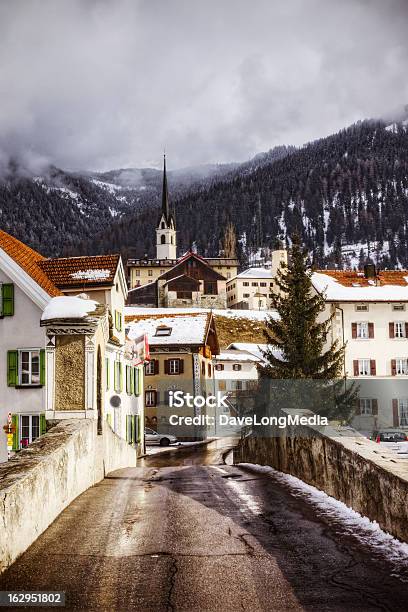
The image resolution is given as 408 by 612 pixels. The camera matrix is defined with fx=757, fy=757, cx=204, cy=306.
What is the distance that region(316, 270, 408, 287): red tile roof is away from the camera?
6238 centimetres

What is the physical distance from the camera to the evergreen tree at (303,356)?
41.2 meters

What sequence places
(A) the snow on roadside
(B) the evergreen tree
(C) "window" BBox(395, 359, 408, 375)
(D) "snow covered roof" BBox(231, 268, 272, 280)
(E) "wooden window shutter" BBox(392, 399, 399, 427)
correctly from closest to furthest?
(A) the snow on roadside
(B) the evergreen tree
(E) "wooden window shutter" BBox(392, 399, 399, 427)
(C) "window" BBox(395, 359, 408, 375)
(D) "snow covered roof" BBox(231, 268, 272, 280)

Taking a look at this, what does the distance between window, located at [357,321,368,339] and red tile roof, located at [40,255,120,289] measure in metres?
28.1

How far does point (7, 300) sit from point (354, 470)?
1963 cm

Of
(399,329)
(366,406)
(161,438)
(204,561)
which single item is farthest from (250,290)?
(204,561)

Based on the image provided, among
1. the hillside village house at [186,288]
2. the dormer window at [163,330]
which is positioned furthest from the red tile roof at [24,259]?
the hillside village house at [186,288]

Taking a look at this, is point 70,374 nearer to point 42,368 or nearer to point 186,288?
point 42,368

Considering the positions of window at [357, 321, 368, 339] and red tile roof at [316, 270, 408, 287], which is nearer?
window at [357, 321, 368, 339]

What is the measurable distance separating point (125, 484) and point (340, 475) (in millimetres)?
5251

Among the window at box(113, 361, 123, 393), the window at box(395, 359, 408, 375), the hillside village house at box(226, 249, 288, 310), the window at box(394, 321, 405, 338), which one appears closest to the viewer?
the window at box(113, 361, 123, 393)

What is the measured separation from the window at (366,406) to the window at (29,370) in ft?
122

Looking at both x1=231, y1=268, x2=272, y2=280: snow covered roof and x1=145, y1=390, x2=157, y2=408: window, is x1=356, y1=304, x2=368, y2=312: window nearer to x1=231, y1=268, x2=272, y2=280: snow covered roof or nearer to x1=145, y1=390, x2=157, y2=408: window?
x1=145, y1=390, x2=157, y2=408: window

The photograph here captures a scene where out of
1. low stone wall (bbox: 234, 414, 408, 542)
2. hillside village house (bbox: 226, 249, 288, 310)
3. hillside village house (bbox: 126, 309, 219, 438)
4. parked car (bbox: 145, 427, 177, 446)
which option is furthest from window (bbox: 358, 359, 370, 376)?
hillside village house (bbox: 226, 249, 288, 310)

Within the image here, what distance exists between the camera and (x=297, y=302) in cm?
4372
